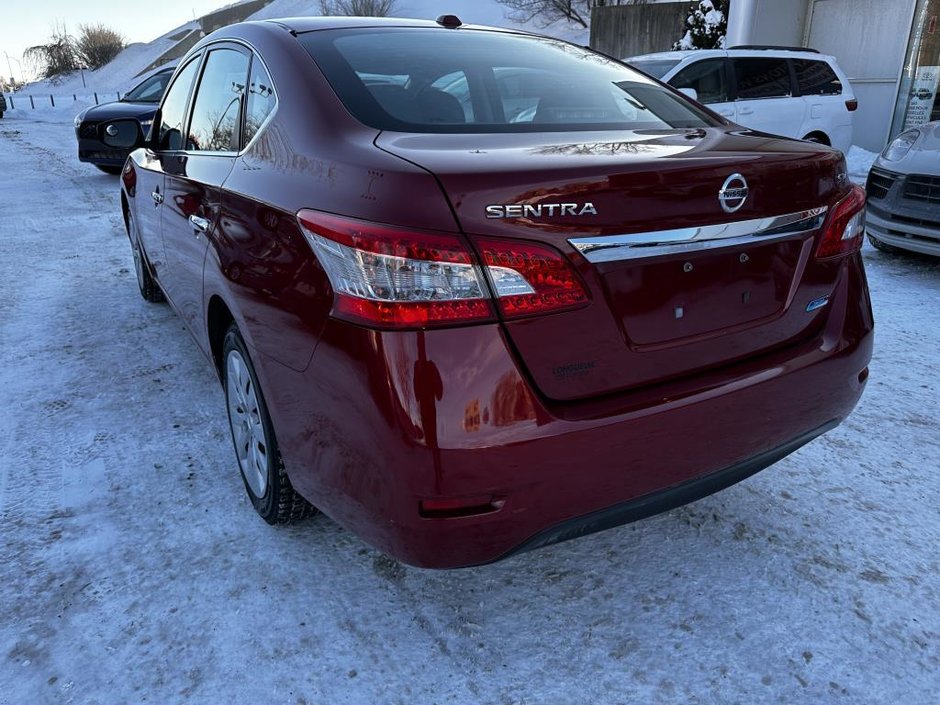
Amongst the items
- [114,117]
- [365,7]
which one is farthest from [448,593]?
[365,7]

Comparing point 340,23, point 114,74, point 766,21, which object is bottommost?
point 114,74

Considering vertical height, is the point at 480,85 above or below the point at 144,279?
above

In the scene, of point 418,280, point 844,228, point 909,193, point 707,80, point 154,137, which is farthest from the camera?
point 707,80

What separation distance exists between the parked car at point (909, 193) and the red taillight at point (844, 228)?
3606 mm

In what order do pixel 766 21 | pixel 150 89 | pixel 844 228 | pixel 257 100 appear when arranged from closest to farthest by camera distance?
1. pixel 844 228
2. pixel 257 100
3. pixel 150 89
4. pixel 766 21

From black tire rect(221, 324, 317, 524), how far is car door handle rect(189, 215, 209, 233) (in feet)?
1.20

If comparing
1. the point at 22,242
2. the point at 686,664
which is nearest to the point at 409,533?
the point at 686,664

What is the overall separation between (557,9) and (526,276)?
32710 millimetres

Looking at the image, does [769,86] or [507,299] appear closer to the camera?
[507,299]

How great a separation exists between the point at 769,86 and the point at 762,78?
0.15 metres

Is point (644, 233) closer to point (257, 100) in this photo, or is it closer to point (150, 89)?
point (257, 100)

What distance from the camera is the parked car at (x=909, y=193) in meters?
5.15

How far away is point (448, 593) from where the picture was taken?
7.12 feet

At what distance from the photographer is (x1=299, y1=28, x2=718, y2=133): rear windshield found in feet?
6.90
